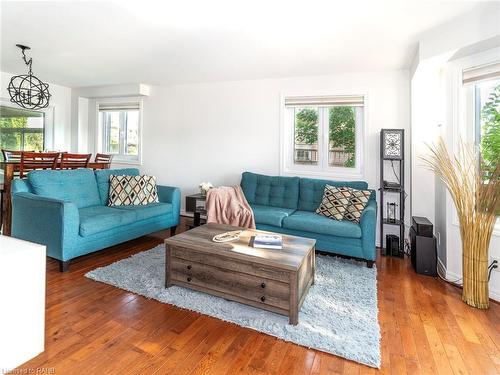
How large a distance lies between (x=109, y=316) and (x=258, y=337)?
1059 millimetres

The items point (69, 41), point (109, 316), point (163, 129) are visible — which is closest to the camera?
point (109, 316)

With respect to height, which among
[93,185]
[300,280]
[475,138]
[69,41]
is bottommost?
[300,280]

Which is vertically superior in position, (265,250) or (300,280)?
(265,250)

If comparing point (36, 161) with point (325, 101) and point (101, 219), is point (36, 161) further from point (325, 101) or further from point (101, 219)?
point (325, 101)

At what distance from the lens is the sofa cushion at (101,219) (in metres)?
2.84

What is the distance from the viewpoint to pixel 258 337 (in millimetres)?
1839

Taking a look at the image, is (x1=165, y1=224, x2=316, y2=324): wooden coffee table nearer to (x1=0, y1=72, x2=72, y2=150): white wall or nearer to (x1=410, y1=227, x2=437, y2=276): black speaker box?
(x1=410, y1=227, x2=437, y2=276): black speaker box

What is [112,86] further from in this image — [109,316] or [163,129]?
[109,316]

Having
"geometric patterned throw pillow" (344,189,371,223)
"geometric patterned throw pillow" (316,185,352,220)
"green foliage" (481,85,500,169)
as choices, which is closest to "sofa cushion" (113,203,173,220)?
"geometric patterned throw pillow" (316,185,352,220)

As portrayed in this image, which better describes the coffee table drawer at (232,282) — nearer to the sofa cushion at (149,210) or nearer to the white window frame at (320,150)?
the sofa cushion at (149,210)

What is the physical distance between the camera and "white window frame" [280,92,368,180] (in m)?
3.98

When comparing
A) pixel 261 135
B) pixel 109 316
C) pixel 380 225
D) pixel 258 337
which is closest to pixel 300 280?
pixel 258 337

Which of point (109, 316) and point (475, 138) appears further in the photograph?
point (475, 138)

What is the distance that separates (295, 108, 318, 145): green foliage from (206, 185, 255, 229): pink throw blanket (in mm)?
1383
